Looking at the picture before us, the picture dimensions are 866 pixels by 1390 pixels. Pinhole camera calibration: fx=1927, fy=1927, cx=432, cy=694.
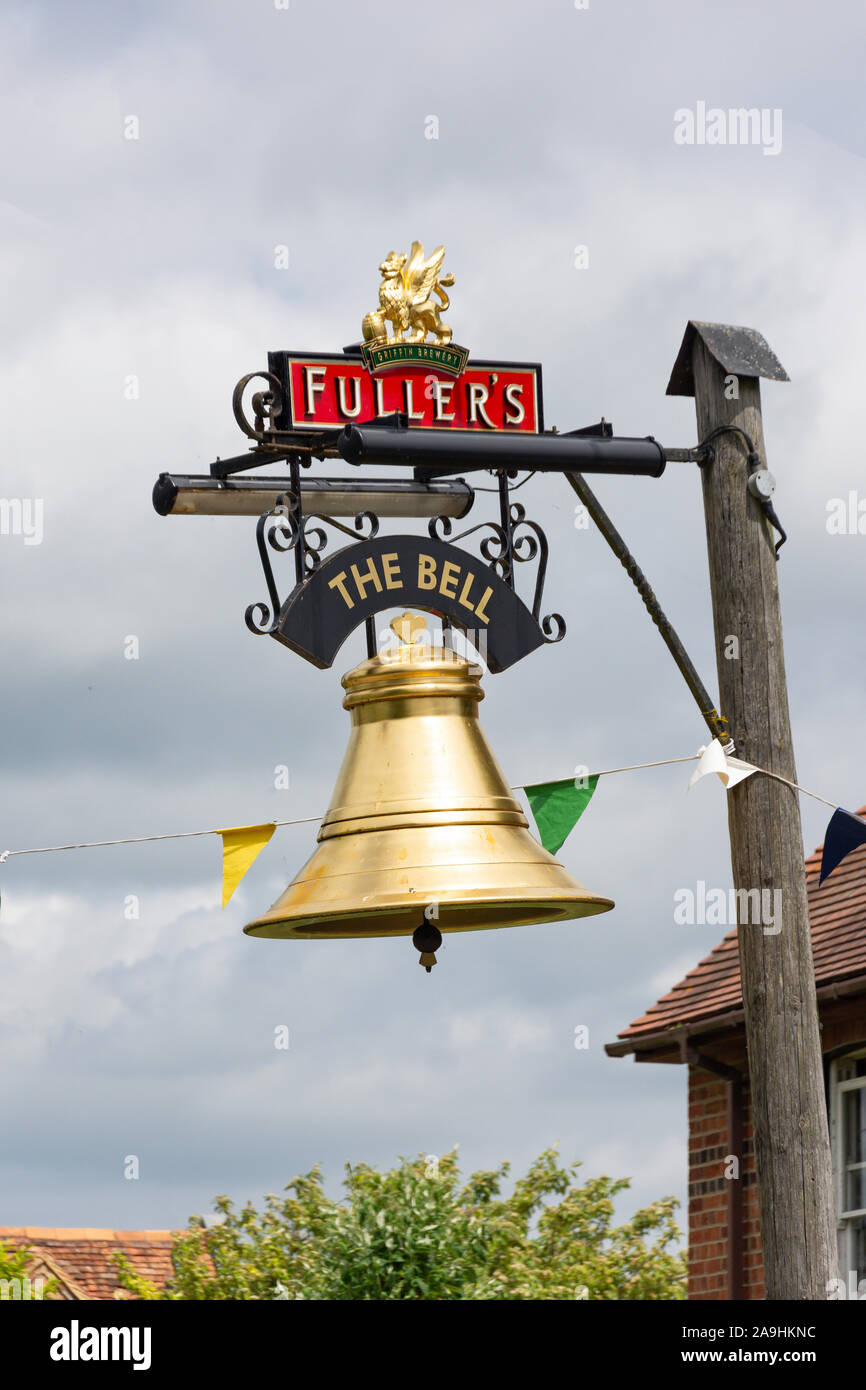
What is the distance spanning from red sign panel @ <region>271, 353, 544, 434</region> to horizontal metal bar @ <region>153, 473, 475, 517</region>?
25 cm

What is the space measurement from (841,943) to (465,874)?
7.91 metres

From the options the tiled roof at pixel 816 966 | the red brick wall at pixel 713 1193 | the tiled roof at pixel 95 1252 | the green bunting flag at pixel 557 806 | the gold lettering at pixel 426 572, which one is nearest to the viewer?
the gold lettering at pixel 426 572

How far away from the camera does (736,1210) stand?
12227mm

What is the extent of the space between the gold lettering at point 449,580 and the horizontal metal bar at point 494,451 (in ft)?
1.11

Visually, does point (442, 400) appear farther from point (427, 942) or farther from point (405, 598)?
point (427, 942)

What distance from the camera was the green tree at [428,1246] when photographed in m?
17.5

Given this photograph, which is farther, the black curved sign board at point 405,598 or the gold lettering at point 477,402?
the gold lettering at point 477,402

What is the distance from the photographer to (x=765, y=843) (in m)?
5.39

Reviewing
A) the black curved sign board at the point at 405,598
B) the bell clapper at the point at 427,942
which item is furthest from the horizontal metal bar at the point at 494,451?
the bell clapper at the point at 427,942

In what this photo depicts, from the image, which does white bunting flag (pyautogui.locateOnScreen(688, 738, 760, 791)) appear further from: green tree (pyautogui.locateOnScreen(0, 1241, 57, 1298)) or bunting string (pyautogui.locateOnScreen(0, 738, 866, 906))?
green tree (pyautogui.locateOnScreen(0, 1241, 57, 1298))

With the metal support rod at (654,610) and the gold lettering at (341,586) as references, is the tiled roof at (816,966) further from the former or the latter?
the gold lettering at (341,586)
